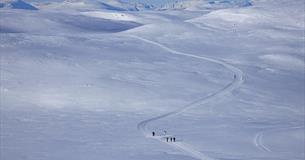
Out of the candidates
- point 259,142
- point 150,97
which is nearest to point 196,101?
point 150,97

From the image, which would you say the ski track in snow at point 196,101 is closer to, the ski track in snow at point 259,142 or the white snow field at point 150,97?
the white snow field at point 150,97

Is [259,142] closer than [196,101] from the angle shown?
Yes

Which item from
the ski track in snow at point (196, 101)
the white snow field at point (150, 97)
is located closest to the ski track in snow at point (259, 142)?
the white snow field at point (150, 97)

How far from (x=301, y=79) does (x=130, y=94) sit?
24.4m

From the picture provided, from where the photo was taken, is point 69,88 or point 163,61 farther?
point 163,61

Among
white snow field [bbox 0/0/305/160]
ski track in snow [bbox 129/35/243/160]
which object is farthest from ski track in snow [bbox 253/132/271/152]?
ski track in snow [bbox 129/35/243/160]

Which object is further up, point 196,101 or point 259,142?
point 259,142

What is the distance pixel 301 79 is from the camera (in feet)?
211

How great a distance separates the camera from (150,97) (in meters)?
49.1

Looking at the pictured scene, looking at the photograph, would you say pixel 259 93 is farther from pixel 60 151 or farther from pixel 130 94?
pixel 60 151

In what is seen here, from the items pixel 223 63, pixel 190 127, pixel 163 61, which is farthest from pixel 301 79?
pixel 190 127

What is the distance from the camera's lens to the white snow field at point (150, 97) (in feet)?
107

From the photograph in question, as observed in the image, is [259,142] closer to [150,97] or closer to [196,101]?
[196,101]

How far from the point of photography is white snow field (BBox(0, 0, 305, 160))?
107ft
